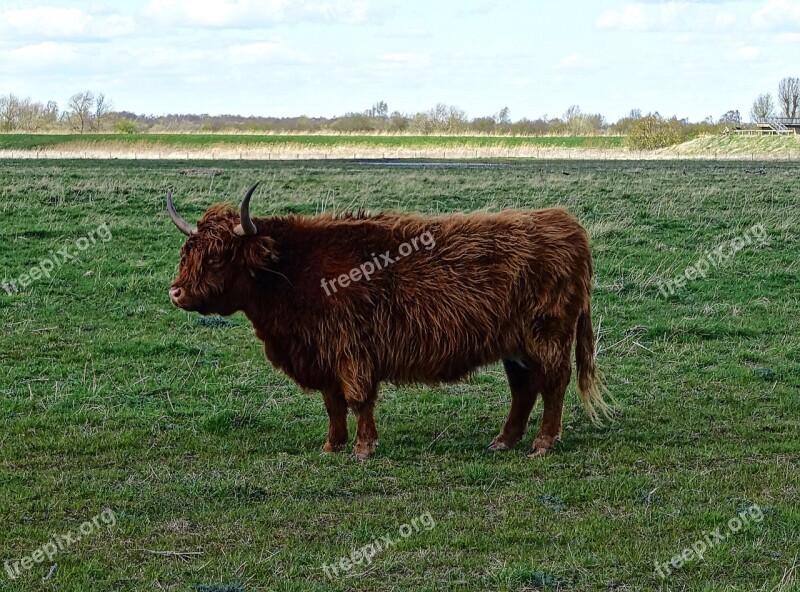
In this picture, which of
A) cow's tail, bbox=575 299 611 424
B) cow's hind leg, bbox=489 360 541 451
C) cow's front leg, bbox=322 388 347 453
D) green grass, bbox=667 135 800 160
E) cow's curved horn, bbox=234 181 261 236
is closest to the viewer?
cow's curved horn, bbox=234 181 261 236

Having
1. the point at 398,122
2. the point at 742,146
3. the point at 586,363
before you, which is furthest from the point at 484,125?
the point at 586,363

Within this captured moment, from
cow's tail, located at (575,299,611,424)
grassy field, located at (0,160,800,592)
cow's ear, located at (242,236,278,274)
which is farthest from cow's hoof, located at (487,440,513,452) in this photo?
cow's ear, located at (242,236,278,274)

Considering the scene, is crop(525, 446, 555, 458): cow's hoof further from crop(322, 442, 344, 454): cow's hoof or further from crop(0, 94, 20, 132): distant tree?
crop(0, 94, 20, 132): distant tree

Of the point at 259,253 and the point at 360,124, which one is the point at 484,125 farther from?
the point at 259,253

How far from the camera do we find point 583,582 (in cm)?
491

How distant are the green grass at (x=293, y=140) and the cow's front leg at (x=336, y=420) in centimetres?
5671

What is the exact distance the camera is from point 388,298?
744 cm

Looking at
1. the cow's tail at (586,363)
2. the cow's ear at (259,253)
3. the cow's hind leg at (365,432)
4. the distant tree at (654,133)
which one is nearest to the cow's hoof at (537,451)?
the cow's tail at (586,363)

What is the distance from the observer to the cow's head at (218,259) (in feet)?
24.2

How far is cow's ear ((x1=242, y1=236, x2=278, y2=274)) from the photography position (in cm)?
737

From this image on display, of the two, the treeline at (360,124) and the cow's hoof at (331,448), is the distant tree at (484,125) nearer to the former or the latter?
the treeline at (360,124)

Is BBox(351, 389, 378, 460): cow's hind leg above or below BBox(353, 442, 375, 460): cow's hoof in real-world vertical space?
above

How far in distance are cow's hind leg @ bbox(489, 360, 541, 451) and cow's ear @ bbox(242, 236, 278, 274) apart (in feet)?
7.02

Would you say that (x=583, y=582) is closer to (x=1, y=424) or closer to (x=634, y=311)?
(x=1, y=424)
